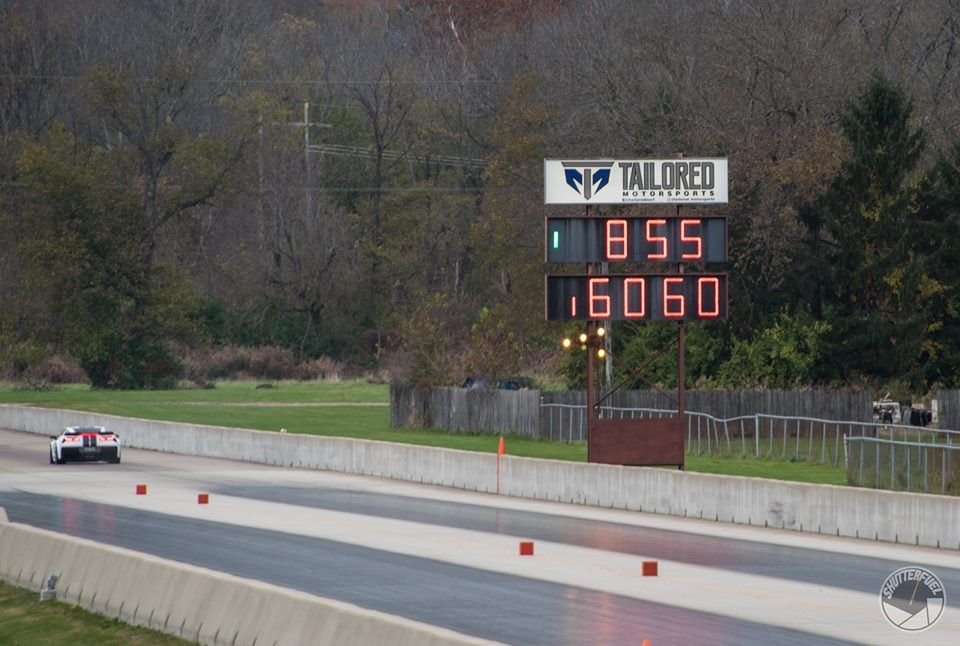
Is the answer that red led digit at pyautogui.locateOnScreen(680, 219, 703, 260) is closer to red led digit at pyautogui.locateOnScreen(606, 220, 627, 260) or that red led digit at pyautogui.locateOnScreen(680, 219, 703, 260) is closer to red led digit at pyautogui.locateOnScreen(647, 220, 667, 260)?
red led digit at pyautogui.locateOnScreen(647, 220, 667, 260)

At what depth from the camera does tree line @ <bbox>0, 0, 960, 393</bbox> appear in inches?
2594

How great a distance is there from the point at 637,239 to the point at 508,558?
11996mm

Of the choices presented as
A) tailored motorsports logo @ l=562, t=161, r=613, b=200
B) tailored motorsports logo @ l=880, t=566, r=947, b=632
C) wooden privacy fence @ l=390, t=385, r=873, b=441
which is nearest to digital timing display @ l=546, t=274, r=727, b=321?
tailored motorsports logo @ l=562, t=161, r=613, b=200

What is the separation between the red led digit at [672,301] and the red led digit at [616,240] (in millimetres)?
1098

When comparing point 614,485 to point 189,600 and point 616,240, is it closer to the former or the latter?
point 616,240

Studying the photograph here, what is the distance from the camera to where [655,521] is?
34125mm

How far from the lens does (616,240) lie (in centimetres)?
3756

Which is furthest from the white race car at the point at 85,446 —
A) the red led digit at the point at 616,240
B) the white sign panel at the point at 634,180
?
the red led digit at the point at 616,240

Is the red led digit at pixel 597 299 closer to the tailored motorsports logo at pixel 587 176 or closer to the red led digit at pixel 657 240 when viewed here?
the red led digit at pixel 657 240

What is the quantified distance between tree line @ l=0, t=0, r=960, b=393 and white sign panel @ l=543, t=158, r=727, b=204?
199 inches

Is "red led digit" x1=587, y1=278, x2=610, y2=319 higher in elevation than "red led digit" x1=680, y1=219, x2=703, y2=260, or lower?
lower

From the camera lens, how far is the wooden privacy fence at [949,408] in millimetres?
57562

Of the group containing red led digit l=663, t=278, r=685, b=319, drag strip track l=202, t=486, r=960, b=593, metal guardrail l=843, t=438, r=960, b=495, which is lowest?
drag strip track l=202, t=486, r=960, b=593

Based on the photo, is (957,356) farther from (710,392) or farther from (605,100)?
(605,100)
